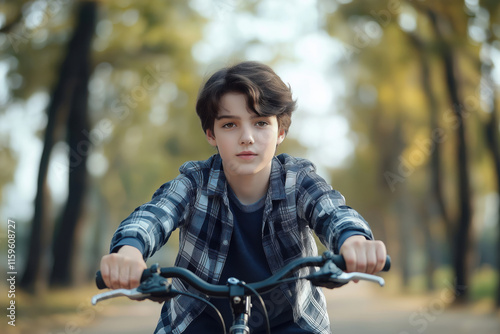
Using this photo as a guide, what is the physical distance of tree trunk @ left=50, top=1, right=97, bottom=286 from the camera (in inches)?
409

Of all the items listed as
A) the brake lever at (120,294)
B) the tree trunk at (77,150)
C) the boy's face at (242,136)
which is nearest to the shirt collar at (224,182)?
the boy's face at (242,136)

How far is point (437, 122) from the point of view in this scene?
1090 centimetres

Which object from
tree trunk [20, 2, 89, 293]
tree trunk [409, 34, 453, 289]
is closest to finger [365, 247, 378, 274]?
tree trunk [20, 2, 89, 293]

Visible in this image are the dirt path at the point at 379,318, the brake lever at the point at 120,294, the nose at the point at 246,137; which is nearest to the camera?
the brake lever at the point at 120,294

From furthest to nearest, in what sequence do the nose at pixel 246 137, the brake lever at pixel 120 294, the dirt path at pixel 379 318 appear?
1. the dirt path at pixel 379 318
2. the nose at pixel 246 137
3. the brake lever at pixel 120 294

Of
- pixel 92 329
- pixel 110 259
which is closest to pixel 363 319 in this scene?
pixel 92 329

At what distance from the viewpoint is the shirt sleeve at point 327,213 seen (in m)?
1.76

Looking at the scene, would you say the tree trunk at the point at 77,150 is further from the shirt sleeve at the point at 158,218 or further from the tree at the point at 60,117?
the shirt sleeve at the point at 158,218

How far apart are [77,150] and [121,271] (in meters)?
9.31

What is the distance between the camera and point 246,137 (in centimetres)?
196

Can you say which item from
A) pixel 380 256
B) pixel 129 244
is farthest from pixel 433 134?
pixel 129 244

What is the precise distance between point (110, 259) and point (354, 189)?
12.9 m

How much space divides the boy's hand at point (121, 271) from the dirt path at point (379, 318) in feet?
24.5

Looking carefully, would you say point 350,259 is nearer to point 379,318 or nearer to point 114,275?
point 114,275
